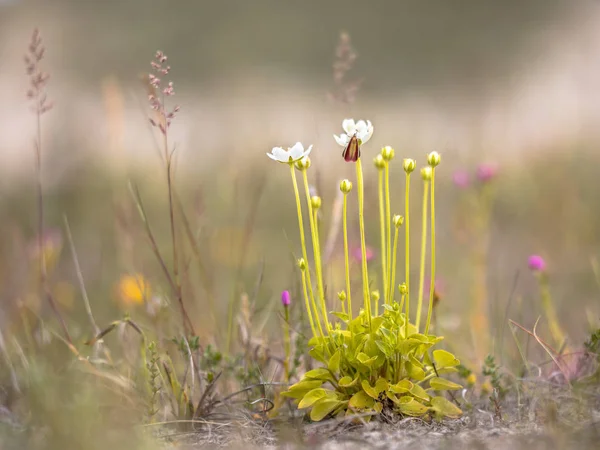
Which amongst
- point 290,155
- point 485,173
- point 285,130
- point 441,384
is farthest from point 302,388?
point 285,130

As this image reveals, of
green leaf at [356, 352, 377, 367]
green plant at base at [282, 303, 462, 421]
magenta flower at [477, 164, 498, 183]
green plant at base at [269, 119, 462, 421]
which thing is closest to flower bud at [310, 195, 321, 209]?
green plant at base at [269, 119, 462, 421]

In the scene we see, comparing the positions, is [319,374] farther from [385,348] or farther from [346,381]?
[385,348]

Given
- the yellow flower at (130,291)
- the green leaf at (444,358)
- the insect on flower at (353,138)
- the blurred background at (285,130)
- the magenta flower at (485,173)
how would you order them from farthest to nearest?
1. the blurred background at (285,130)
2. the yellow flower at (130,291)
3. the magenta flower at (485,173)
4. the green leaf at (444,358)
5. the insect on flower at (353,138)

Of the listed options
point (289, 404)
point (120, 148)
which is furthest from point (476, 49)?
point (289, 404)

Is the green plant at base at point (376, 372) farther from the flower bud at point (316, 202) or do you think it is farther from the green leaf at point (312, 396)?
the flower bud at point (316, 202)

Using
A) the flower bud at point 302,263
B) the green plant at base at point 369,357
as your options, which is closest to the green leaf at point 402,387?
the green plant at base at point 369,357

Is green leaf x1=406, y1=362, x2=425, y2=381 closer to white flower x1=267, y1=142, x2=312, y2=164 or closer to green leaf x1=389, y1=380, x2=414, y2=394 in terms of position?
green leaf x1=389, y1=380, x2=414, y2=394

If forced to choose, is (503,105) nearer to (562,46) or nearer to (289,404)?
(562,46)
